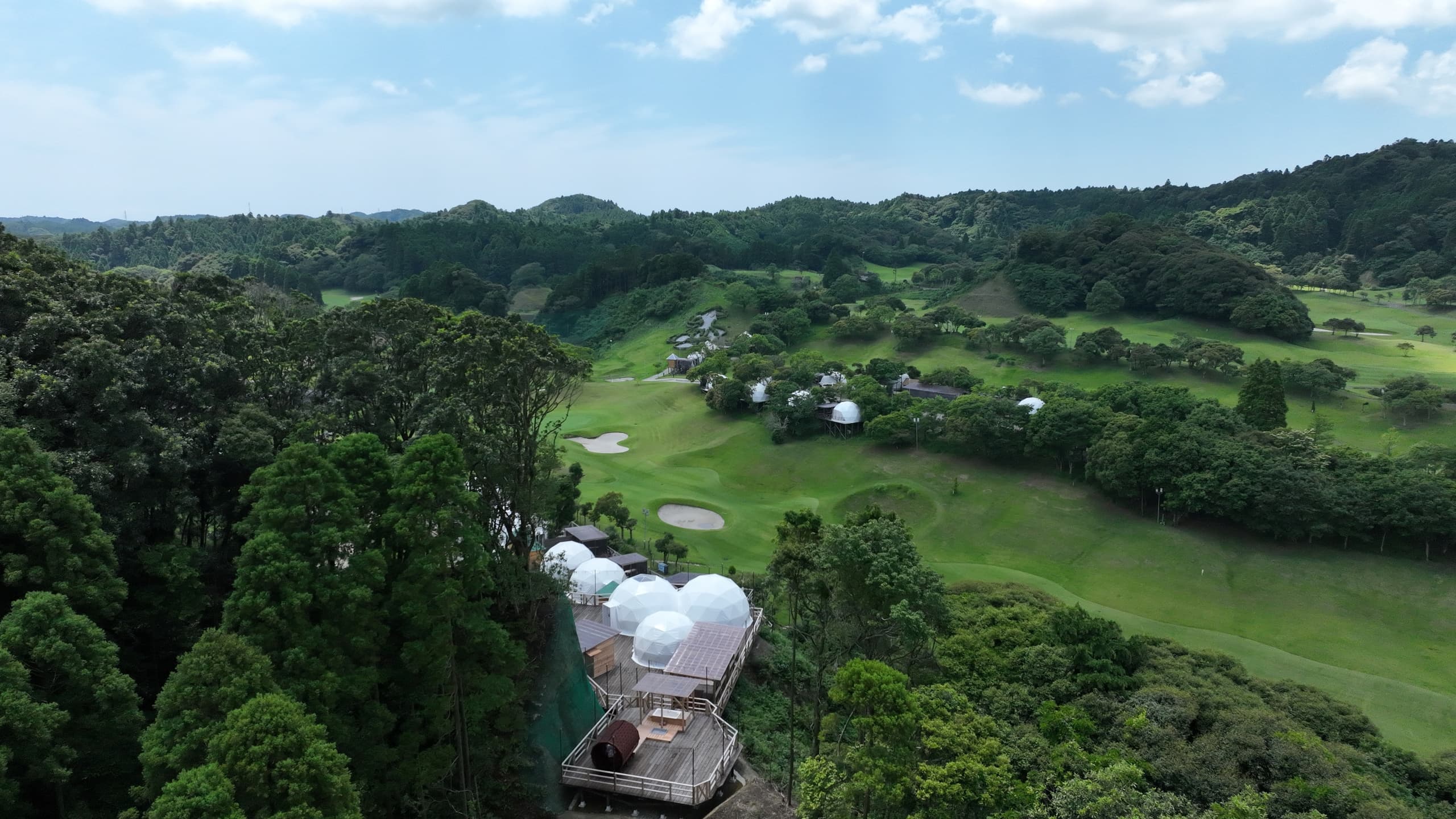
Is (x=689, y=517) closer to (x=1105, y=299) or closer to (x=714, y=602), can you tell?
(x=714, y=602)

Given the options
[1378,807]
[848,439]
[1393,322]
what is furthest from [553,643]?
[1393,322]

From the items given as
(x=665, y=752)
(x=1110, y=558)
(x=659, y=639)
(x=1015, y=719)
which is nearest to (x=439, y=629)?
(x=665, y=752)

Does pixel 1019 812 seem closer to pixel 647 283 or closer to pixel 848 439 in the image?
pixel 848 439

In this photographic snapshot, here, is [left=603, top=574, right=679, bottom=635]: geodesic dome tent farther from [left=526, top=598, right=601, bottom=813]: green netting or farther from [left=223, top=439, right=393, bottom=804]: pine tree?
[left=223, top=439, right=393, bottom=804]: pine tree

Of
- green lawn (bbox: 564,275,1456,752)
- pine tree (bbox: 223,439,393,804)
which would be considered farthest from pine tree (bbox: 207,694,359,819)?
green lawn (bbox: 564,275,1456,752)

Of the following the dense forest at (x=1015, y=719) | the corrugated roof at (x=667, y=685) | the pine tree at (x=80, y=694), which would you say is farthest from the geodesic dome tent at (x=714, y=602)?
the pine tree at (x=80, y=694)

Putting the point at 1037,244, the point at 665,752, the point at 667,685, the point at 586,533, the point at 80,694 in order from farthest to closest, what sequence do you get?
the point at 1037,244 → the point at 586,533 → the point at 667,685 → the point at 665,752 → the point at 80,694
